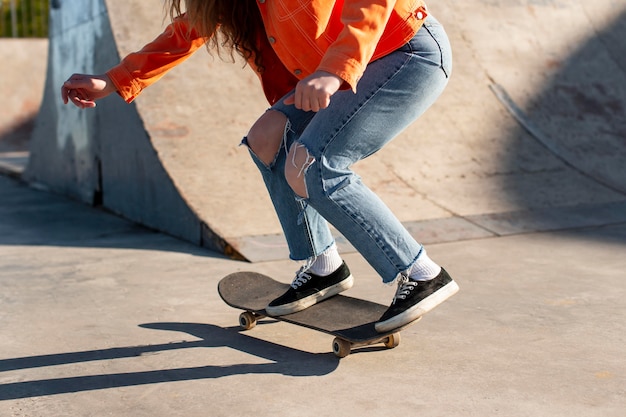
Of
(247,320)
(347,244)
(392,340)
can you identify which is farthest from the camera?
(347,244)

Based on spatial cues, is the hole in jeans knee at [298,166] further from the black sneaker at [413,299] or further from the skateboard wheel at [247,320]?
the skateboard wheel at [247,320]

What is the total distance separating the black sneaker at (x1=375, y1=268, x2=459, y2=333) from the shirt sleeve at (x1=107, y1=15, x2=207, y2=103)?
1008 millimetres

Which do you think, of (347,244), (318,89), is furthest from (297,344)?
(347,244)

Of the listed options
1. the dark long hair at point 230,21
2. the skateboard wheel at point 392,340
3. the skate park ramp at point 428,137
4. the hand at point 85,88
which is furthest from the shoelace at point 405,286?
the skate park ramp at point 428,137

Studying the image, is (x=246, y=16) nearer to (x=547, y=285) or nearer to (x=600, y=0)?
(x=547, y=285)

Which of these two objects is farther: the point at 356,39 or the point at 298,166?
the point at 298,166

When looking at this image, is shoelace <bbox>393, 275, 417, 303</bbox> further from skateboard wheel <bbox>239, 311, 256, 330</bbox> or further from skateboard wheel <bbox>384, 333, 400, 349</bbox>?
skateboard wheel <bbox>239, 311, 256, 330</bbox>

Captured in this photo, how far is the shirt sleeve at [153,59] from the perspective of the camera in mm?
2740

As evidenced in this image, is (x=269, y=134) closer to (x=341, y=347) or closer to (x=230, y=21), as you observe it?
(x=230, y=21)

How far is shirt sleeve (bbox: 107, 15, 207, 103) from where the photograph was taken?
2.74 metres

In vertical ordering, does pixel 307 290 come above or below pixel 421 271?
below

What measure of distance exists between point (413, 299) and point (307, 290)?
0.46m

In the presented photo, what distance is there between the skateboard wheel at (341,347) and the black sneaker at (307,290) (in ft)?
0.82

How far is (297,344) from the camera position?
274 centimetres
